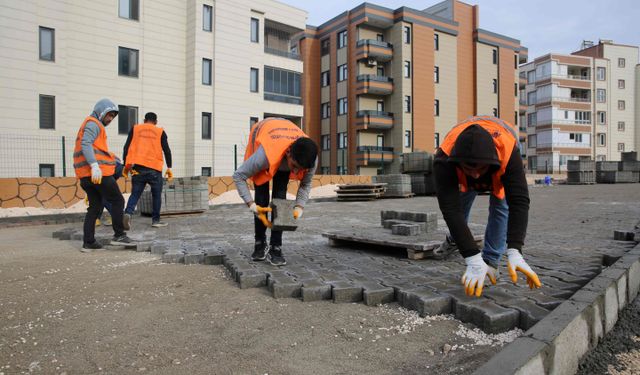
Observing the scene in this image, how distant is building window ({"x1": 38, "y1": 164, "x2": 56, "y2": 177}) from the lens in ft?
40.5

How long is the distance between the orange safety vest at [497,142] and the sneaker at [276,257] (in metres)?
1.96

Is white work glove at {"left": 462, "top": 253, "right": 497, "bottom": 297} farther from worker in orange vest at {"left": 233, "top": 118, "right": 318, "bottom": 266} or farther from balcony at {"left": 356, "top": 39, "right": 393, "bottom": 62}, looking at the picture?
balcony at {"left": 356, "top": 39, "right": 393, "bottom": 62}

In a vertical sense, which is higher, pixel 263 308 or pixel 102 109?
pixel 102 109

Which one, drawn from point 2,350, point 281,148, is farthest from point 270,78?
point 2,350

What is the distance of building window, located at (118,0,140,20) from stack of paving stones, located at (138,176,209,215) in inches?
539

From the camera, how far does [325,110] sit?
38.8 meters

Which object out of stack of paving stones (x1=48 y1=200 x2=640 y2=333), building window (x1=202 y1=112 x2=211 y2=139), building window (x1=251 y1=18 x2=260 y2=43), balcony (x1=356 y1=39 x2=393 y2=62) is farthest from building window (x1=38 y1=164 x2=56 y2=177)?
balcony (x1=356 y1=39 x2=393 y2=62)

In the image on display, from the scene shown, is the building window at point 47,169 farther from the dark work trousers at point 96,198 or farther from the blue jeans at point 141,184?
the dark work trousers at point 96,198

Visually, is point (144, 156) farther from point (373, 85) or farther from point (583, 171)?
point (583, 171)

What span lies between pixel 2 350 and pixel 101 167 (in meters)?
3.37

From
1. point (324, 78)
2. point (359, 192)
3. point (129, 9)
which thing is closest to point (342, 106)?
point (324, 78)

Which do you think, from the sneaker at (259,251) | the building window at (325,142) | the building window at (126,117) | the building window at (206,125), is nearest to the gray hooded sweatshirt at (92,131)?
the sneaker at (259,251)

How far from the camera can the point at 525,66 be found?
55.8 m

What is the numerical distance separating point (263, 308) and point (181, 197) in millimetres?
7449
